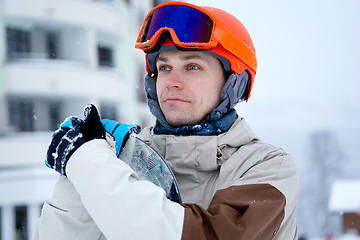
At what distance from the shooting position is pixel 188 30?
1842mm

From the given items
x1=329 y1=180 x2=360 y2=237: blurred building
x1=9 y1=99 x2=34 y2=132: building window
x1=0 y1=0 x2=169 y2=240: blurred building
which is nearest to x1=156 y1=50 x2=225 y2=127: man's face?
x1=0 y1=0 x2=169 y2=240: blurred building

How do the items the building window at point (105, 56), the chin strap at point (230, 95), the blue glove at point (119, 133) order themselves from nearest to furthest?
the blue glove at point (119, 133)
the chin strap at point (230, 95)
the building window at point (105, 56)

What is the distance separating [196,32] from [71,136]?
2.53 feet

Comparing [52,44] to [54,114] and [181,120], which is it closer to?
[54,114]

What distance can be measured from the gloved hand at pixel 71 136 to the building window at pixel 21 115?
524 inches

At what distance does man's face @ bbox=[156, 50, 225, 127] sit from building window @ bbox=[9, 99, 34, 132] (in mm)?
13123

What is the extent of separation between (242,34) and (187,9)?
335 millimetres

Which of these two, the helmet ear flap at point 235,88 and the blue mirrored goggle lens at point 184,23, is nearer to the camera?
the blue mirrored goggle lens at point 184,23

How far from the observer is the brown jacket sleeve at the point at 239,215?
1386mm

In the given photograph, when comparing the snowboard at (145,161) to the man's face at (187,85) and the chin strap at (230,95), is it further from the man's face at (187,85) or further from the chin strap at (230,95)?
the chin strap at (230,95)

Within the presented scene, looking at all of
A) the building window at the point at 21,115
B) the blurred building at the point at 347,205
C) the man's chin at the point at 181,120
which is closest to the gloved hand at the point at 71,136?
the man's chin at the point at 181,120

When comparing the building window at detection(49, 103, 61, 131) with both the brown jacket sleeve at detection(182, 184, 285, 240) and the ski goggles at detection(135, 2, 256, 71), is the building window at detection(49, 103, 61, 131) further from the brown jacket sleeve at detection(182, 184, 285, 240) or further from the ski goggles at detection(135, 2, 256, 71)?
the brown jacket sleeve at detection(182, 184, 285, 240)

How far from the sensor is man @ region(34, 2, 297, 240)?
53.1 inches

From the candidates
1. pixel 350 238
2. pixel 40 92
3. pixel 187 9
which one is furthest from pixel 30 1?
pixel 350 238
